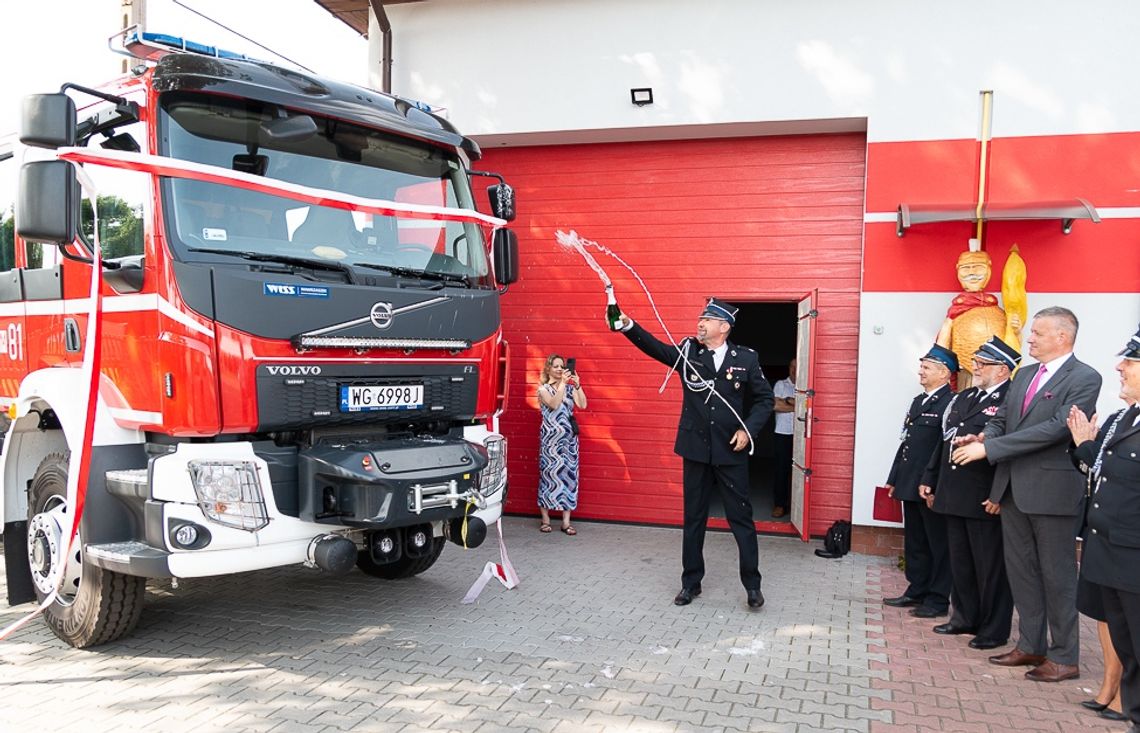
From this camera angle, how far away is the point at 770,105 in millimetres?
7312

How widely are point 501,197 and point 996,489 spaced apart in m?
3.37

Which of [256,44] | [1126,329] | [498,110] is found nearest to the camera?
[256,44]

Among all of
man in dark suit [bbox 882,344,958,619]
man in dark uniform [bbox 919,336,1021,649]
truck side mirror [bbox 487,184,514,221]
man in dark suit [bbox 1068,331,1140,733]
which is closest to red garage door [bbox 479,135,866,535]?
man in dark suit [bbox 882,344,958,619]

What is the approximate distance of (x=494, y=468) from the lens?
5074 millimetres

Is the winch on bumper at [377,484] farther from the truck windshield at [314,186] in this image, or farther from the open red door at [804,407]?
the open red door at [804,407]

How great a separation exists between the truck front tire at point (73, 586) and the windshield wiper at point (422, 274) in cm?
186

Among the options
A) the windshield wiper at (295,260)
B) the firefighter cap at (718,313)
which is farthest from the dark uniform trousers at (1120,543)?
the windshield wiper at (295,260)

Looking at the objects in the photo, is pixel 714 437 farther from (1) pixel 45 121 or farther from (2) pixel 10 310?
(2) pixel 10 310

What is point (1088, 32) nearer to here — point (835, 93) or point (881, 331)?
point (835, 93)

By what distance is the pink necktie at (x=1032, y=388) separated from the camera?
455 centimetres

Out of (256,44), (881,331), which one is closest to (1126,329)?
(881,331)

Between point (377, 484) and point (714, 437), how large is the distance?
2.37m

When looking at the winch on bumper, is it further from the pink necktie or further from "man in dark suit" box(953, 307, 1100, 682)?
the pink necktie

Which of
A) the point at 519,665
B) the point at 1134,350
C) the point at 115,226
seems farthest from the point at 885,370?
the point at 115,226
